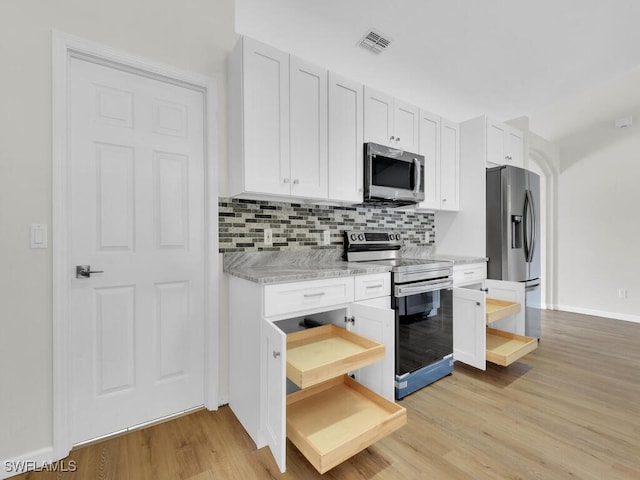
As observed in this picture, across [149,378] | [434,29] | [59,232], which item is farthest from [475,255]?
[59,232]

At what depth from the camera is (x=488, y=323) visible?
8.89 feet

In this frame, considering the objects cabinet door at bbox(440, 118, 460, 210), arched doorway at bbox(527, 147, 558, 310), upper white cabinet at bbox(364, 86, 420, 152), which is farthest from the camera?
arched doorway at bbox(527, 147, 558, 310)

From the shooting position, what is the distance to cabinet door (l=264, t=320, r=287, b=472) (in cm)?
138

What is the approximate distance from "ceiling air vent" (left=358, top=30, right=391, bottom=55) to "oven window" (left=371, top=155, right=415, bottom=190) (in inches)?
35.0

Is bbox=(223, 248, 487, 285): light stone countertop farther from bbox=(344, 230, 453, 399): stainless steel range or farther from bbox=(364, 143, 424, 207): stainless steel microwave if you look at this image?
bbox=(364, 143, 424, 207): stainless steel microwave

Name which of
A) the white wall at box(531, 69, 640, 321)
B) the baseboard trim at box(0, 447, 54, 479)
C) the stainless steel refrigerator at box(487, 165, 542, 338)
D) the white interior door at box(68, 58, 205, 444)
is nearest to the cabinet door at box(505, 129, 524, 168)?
the stainless steel refrigerator at box(487, 165, 542, 338)

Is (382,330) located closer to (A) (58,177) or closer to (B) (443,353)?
(B) (443,353)

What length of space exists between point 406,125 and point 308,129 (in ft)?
3.51

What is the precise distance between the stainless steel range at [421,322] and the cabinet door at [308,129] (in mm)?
815

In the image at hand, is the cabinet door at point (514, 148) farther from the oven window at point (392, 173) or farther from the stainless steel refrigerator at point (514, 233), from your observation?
the oven window at point (392, 173)

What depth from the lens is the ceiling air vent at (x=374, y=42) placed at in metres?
2.35

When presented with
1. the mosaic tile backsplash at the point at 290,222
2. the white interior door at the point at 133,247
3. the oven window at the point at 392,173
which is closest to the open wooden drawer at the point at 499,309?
the mosaic tile backsplash at the point at 290,222

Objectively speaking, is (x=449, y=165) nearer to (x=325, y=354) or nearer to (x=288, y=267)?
(x=288, y=267)

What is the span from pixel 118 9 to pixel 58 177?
1.02 m
